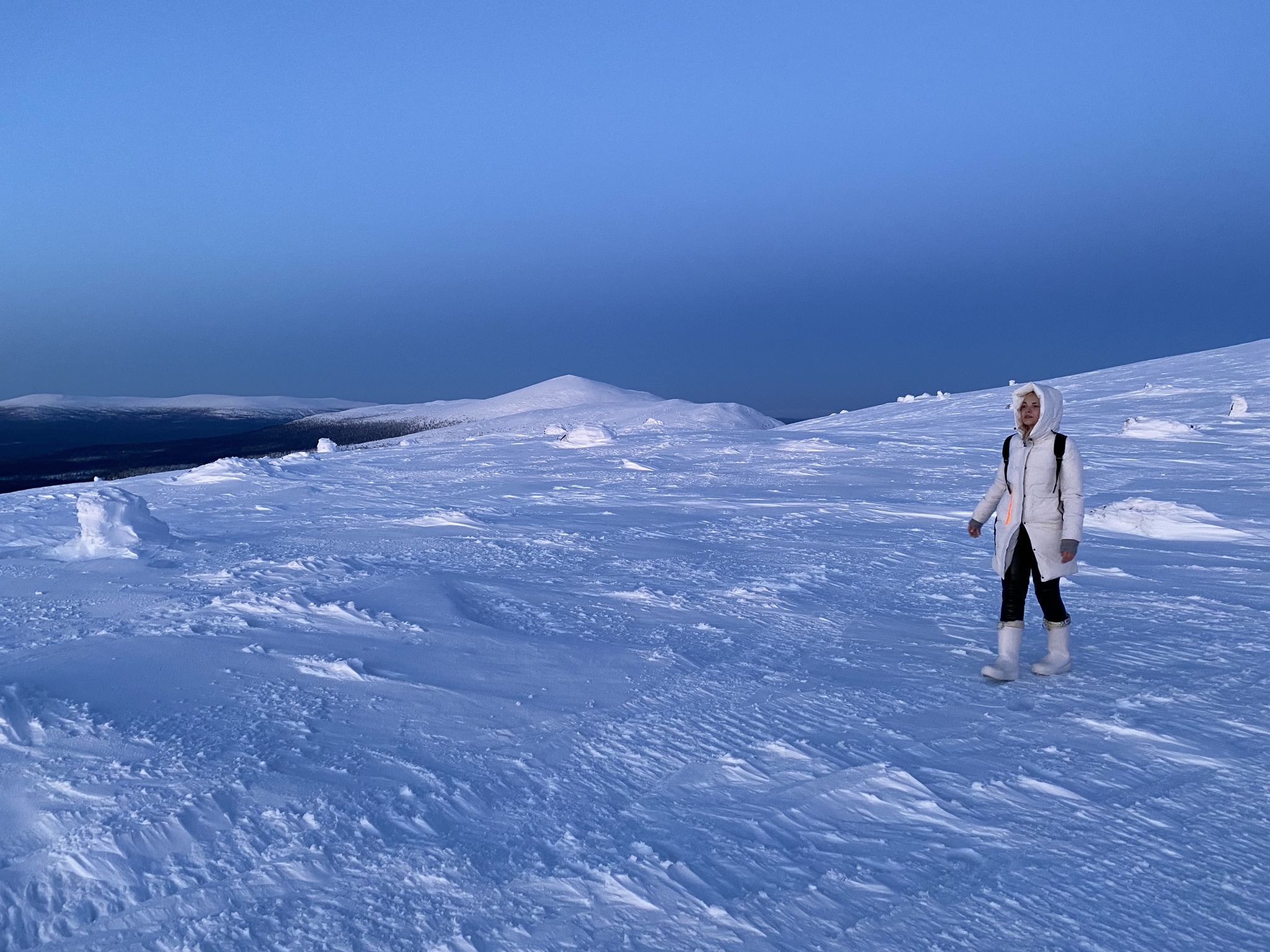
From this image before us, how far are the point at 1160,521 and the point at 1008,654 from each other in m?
5.22

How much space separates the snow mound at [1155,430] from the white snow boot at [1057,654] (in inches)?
514

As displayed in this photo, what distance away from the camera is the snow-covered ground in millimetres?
2480

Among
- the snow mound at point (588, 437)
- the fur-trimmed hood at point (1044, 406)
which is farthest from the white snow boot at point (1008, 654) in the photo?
the snow mound at point (588, 437)

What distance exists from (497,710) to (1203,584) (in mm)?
5492

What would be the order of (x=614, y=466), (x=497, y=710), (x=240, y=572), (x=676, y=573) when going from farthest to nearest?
(x=614, y=466)
(x=676, y=573)
(x=240, y=572)
(x=497, y=710)

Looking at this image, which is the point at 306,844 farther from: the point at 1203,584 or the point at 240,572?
the point at 1203,584

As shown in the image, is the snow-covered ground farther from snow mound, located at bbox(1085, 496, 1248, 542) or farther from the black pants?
the black pants

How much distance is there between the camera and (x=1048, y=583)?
4586 mm

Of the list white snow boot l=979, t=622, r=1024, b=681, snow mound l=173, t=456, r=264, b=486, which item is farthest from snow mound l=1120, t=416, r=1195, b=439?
snow mound l=173, t=456, r=264, b=486

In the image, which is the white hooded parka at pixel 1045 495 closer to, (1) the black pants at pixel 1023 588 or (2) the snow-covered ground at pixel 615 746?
(1) the black pants at pixel 1023 588

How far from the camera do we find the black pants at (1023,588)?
4.56 metres

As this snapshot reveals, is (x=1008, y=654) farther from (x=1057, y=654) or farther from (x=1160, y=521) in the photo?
(x=1160, y=521)

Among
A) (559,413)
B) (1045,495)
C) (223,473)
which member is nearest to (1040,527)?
(1045,495)

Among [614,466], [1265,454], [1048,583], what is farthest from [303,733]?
[1265,454]
